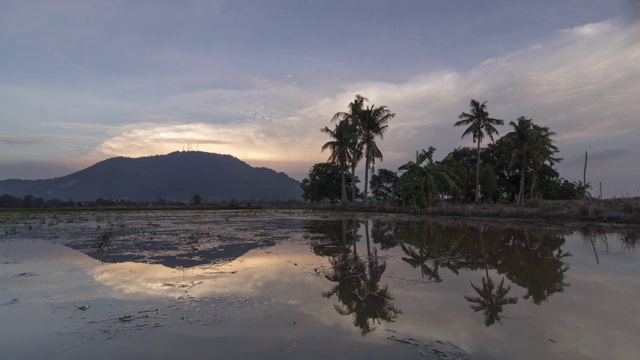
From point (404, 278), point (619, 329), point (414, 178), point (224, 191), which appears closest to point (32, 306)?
point (404, 278)

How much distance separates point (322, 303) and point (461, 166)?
39.0 metres

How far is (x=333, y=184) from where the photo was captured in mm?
59812

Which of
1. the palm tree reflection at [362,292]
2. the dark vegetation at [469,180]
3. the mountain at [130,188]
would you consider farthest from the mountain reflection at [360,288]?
the mountain at [130,188]

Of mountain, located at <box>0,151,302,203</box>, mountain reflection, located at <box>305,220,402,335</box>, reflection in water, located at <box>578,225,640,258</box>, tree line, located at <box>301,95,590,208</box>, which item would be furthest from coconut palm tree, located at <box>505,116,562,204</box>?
mountain, located at <box>0,151,302,203</box>

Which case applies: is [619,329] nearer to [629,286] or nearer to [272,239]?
[629,286]

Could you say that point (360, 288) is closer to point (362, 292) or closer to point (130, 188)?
point (362, 292)

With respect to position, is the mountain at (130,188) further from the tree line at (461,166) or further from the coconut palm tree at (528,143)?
the coconut palm tree at (528,143)

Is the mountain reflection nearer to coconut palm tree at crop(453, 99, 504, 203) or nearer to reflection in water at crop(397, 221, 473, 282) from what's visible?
reflection in water at crop(397, 221, 473, 282)

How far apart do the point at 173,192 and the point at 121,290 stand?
196m

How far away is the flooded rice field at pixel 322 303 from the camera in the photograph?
4.47 metres

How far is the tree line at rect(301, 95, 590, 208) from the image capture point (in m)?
34.1

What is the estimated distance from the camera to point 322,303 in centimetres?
631

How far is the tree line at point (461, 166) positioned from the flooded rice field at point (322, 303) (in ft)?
72.7

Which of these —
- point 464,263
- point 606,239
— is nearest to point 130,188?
point 606,239
